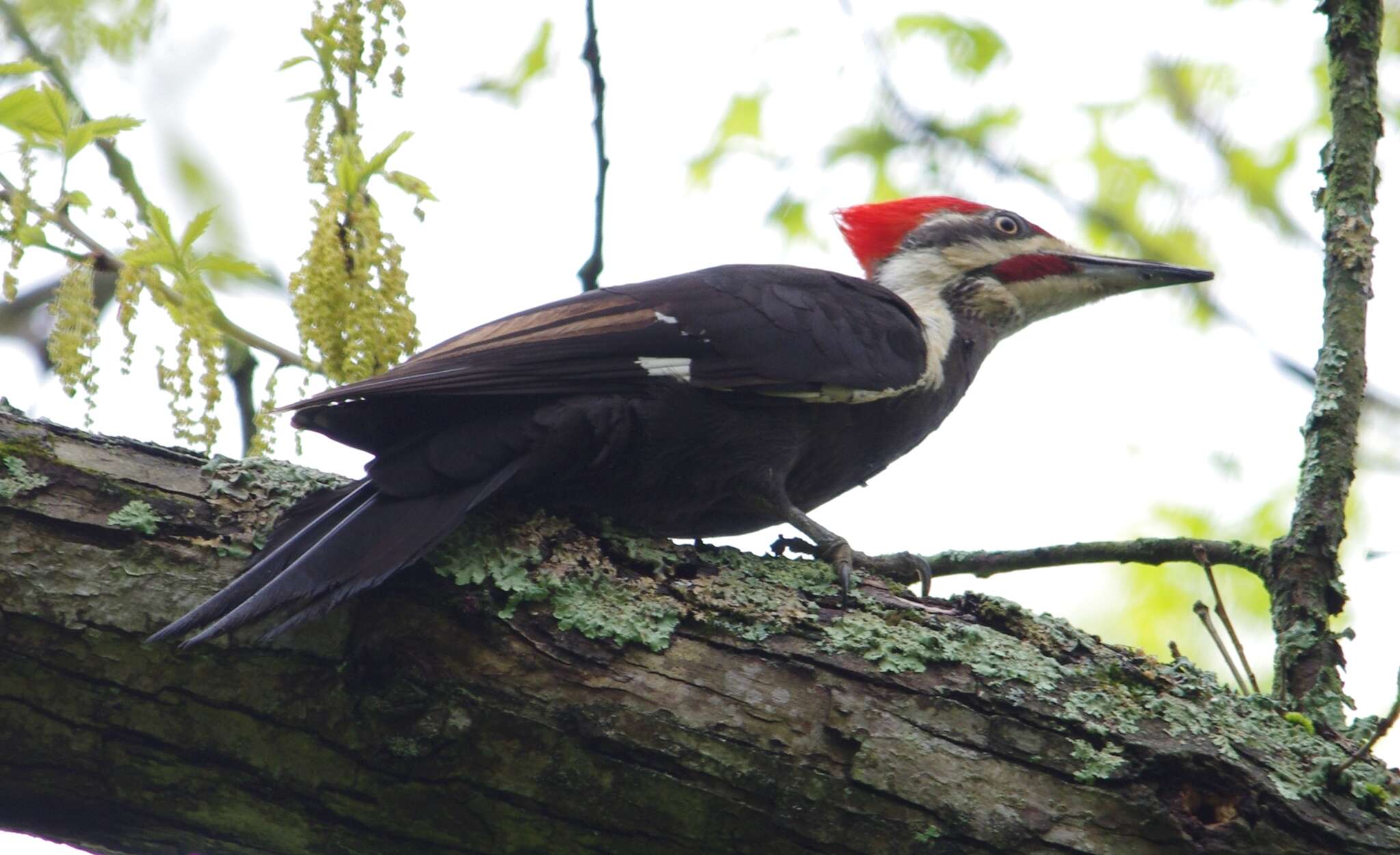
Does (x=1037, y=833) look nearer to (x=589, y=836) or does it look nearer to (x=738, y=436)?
(x=589, y=836)

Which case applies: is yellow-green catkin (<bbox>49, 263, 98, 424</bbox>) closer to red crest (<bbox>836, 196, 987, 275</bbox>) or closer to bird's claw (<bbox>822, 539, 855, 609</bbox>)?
bird's claw (<bbox>822, 539, 855, 609</bbox>)

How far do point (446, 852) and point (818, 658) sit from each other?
0.63 m

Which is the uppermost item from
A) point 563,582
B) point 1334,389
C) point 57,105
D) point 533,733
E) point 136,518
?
point 1334,389

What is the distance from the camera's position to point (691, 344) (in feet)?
8.61

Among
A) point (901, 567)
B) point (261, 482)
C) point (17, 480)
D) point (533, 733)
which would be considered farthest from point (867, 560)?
point (17, 480)

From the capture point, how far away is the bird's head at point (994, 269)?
3576mm

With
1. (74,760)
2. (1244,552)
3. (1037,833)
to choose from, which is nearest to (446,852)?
(74,760)

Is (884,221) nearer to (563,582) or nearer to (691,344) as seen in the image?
(691,344)

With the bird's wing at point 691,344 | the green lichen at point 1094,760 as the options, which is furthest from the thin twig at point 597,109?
the green lichen at point 1094,760

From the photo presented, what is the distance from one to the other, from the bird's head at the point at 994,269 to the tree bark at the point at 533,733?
1731 mm

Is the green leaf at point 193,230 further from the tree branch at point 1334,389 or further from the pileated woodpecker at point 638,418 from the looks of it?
the tree branch at point 1334,389

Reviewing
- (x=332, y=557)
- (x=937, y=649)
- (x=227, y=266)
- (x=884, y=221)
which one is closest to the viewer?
(x=332, y=557)

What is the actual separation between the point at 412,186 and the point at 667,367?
0.61 metres

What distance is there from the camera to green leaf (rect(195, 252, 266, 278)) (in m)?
2.46
